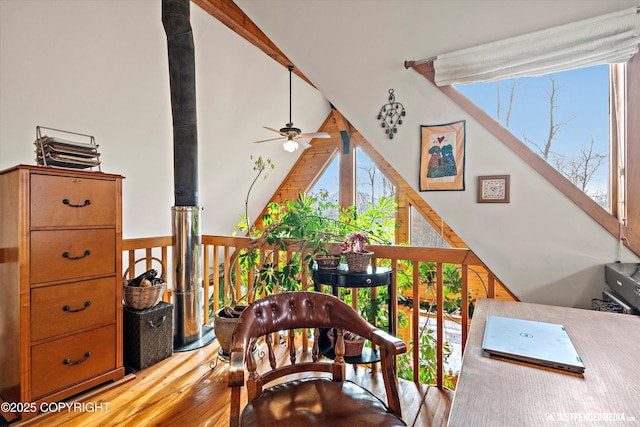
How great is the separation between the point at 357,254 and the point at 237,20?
2.56 metres

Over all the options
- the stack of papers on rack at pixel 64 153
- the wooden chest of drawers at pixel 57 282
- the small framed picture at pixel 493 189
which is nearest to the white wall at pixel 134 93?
the stack of papers on rack at pixel 64 153

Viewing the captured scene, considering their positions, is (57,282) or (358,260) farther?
(358,260)

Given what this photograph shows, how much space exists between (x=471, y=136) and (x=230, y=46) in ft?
9.35

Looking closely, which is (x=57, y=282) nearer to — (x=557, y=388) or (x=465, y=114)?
(x=557, y=388)

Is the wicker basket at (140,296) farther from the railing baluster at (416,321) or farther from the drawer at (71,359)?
the railing baluster at (416,321)

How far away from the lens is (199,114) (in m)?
3.82

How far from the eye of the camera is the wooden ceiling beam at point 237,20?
2830 mm

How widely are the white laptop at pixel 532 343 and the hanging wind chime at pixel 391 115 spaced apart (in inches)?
50.2

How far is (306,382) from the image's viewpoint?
1.29 metres

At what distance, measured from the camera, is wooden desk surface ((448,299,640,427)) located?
681 mm

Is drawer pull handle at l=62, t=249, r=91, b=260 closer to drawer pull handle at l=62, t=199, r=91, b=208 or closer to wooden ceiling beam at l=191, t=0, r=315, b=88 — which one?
drawer pull handle at l=62, t=199, r=91, b=208

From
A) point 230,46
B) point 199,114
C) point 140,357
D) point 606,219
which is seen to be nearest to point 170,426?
point 140,357

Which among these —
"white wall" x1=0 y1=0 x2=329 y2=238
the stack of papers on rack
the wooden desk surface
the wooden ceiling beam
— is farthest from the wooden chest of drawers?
the wooden desk surface

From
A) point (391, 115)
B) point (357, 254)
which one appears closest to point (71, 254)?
A: point (357, 254)
